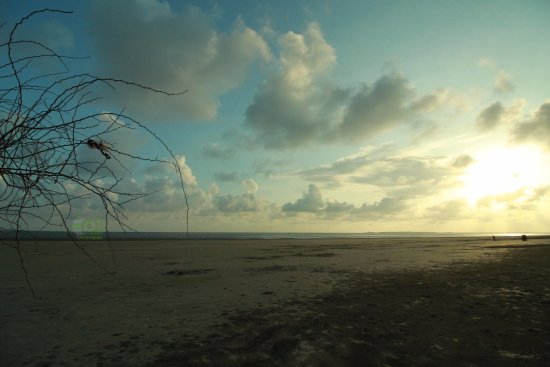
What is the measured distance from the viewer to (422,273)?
13.3m

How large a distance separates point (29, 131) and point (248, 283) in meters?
10.5

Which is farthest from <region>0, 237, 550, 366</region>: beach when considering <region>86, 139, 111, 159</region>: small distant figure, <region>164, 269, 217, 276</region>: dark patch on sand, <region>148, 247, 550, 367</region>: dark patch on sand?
<region>164, 269, 217, 276</region>: dark patch on sand

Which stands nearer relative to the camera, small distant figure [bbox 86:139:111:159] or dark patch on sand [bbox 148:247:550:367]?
small distant figure [bbox 86:139:111:159]

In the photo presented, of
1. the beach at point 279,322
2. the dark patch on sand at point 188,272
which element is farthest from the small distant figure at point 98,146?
the dark patch on sand at point 188,272

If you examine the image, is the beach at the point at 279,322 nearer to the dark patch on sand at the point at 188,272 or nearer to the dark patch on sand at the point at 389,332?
the dark patch on sand at the point at 389,332

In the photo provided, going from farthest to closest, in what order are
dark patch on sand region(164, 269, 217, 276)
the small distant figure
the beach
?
dark patch on sand region(164, 269, 217, 276), the beach, the small distant figure

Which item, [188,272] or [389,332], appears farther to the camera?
[188,272]


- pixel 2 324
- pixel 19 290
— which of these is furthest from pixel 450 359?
pixel 19 290

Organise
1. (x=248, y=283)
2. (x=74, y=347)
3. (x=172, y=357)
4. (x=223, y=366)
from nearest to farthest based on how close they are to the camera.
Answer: (x=223, y=366), (x=172, y=357), (x=74, y=347), (x=248, y=283)

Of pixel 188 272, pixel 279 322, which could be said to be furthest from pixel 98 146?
pixel 188 272

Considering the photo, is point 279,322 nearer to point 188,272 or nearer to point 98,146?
point 98,146

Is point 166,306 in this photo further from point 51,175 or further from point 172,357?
point 51,175

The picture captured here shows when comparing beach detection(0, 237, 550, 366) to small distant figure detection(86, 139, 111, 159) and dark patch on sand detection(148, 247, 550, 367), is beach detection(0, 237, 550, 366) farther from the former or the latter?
small distant figure detection(86, 139, 111, 159)

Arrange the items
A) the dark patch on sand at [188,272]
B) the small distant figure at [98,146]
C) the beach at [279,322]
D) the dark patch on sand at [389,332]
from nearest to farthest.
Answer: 1. the small distant figure at [98,146]
2. the dark patch on sand at [389,332]
3. the beach at [279,322]
4. the dark patch on sand at [188,272]
